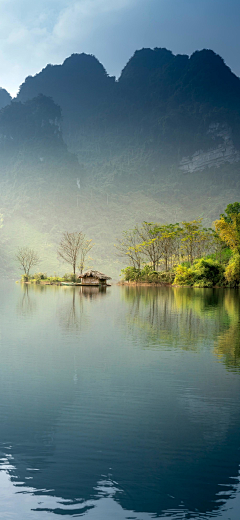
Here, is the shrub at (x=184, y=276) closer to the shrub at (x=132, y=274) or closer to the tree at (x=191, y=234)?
the shrub at (x=132, y=274)

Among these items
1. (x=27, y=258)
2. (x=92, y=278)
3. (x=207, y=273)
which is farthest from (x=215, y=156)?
(x=92, y=278)

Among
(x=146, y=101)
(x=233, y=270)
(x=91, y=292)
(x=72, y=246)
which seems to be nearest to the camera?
(x=91, y=292)

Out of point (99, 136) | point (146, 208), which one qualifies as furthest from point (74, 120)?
point (146, 208)

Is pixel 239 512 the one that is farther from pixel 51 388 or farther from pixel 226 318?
pixel 226 318

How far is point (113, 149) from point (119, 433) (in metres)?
120

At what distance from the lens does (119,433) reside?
3275 mm

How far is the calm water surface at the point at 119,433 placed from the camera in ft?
8.04

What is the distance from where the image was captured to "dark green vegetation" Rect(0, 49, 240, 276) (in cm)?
8725

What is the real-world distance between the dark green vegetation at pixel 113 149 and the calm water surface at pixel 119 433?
6786 centimetres

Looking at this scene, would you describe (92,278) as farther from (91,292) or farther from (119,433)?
(119,433)

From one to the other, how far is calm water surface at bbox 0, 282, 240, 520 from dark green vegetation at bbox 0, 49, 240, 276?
67.9 metres

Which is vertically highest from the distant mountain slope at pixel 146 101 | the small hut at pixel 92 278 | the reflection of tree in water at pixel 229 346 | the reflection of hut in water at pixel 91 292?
the distant mountain slope at pixel 146 101

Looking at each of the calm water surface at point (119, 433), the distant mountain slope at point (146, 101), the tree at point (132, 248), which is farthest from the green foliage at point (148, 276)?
the distant mountain slope at point (146, 101)

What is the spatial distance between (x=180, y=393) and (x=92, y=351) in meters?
2.29
